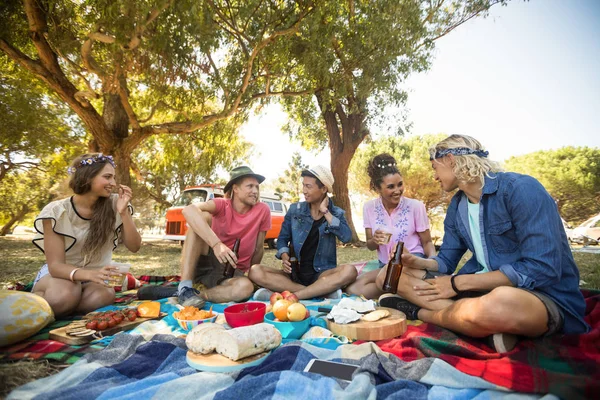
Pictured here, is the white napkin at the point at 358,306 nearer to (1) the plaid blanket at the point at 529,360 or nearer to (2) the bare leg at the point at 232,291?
(1) the plaid blanket at the point at 529,360

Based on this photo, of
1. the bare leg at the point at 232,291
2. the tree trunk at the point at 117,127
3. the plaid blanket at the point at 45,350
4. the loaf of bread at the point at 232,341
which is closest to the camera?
the loaf of bread at the point at 232,341

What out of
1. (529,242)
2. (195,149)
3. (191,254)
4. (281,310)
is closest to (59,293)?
(191,254)

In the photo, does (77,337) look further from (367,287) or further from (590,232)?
(590,232)

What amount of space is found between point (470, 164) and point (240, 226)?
8.99 ft

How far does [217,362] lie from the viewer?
206cm

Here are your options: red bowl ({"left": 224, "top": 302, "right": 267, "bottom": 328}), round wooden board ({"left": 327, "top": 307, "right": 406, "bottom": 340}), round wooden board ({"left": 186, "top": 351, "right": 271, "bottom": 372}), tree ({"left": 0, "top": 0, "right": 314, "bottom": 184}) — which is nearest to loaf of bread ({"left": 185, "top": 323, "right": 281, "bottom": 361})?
round wooden board ({"left": 186, "top": 351, "right": 271, "bottom": 372})

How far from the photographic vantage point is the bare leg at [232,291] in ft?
12.8

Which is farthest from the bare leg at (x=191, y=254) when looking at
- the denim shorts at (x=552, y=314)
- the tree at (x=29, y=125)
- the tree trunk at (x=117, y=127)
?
the tree at (x=29, y=125)

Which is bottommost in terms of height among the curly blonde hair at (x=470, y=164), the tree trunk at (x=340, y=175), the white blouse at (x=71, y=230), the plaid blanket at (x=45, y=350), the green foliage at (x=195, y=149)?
the plaid blanket at (x=45, y=350)

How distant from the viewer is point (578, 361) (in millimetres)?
2014

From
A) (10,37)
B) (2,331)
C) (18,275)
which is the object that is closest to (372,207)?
(2,331)

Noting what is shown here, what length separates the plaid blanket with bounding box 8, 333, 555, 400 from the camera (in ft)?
5.76

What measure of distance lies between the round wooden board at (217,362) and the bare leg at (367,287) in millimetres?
2240

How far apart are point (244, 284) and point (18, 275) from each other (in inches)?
184
